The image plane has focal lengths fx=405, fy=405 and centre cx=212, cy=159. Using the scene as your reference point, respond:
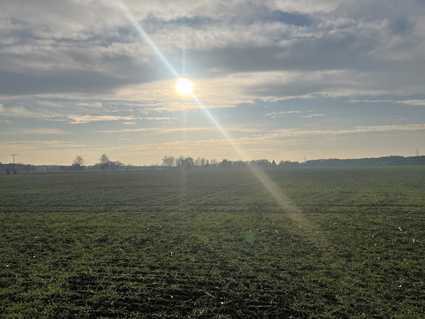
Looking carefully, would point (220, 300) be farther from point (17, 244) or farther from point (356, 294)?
point (17, 244)

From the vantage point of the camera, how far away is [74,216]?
1156 inches

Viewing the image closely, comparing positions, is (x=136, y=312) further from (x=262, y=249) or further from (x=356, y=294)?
(x=262, y=249)

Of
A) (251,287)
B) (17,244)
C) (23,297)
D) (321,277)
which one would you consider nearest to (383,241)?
(321,277)

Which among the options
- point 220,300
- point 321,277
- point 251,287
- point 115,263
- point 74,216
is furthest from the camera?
point 74,216

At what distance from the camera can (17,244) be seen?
730 inches

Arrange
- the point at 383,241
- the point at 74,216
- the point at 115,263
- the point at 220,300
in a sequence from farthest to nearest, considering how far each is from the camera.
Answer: the point at 74,216, the point at 383,241, the point at 115,263, the point at 220,300

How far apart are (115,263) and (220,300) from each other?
554 cm

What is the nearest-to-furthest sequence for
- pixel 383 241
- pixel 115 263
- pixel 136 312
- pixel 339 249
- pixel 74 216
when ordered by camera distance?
pixel 136 312 < pixel 115 263 < pixel 339 249 < pixel 383 241 < pixel 74 216

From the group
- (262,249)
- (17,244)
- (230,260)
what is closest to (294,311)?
(230,260)

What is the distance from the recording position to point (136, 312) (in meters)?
10.0

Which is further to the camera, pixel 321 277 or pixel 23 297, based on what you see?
pixel 321 277

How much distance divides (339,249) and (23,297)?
1210 cm

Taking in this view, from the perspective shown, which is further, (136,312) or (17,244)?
(17,244)

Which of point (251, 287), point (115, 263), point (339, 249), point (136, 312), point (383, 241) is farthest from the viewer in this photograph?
point (383, 241)
